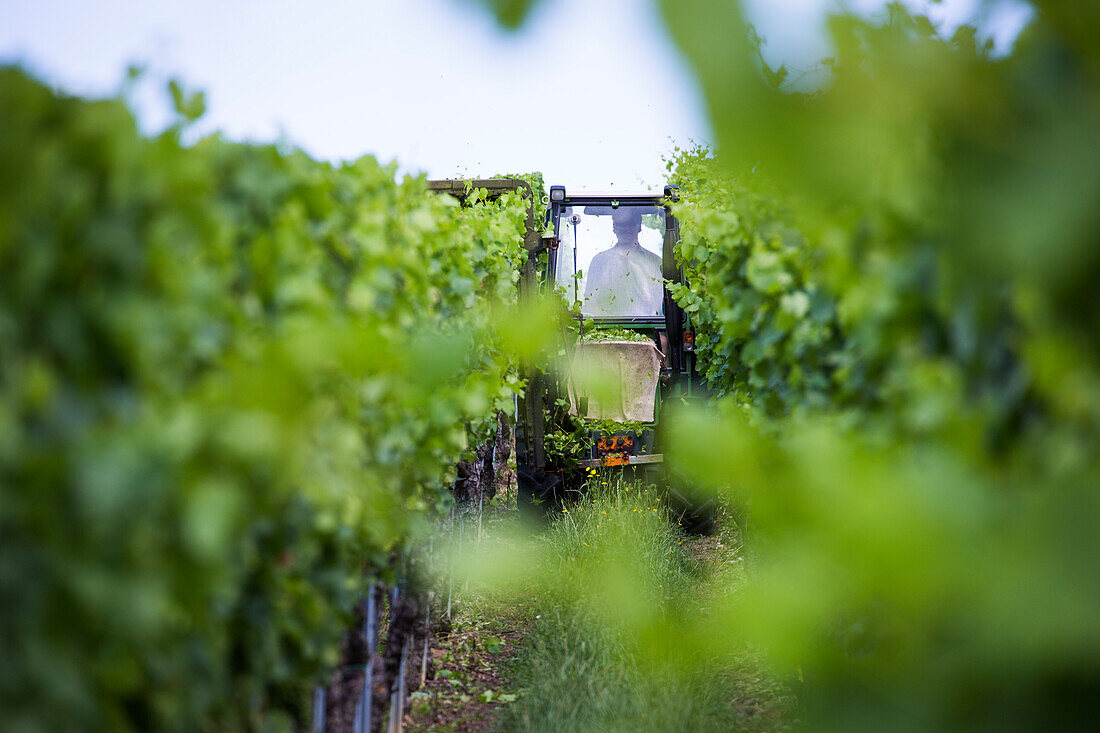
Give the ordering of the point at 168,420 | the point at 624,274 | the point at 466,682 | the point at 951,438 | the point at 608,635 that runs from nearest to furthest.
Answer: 1. the point at 951,438
2. the point at 168,420
3. the point at 608,635
4. the point at 466,682
5. the point at 624,274

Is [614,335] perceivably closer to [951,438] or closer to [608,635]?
[608,635]

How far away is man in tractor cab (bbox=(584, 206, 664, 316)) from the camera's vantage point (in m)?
6.38

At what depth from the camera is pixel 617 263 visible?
643cm

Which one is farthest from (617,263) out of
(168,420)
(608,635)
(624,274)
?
(168,420)

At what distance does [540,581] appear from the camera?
4621 mm

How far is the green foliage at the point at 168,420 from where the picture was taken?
71cm

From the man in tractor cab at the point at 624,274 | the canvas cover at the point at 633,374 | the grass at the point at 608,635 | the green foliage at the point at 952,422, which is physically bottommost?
the grass at the point at 608,635

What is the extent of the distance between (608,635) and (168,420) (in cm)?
336

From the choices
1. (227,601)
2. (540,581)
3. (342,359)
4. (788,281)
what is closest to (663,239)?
(540,581)

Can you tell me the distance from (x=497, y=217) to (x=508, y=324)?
419 centimetres

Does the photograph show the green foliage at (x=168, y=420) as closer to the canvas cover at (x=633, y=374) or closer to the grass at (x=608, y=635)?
the grass at (x=608, y=635)

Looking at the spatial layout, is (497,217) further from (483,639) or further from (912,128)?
(912,128)

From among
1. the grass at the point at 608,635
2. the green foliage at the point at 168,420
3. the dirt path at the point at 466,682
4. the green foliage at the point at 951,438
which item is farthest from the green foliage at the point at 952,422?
the dirt path at the point at 466,682

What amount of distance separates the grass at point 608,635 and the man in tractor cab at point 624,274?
162 centimetres
